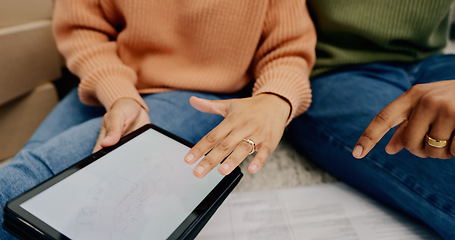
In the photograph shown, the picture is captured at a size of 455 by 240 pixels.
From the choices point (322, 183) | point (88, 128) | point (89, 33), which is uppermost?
point (89, 33)

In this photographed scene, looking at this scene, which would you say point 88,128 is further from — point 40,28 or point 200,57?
point 40,28

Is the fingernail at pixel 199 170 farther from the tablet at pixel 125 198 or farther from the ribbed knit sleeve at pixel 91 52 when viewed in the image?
the ribbed knit sleeve at pixel 91 52

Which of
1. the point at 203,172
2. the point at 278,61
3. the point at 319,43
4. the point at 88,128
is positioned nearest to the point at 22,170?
the point at 88,128

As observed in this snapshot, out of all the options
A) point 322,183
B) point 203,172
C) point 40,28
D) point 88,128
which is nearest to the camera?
point 203,172

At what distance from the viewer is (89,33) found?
582mm

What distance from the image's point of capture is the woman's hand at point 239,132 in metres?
0.36

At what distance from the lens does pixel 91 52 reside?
1.85 feet

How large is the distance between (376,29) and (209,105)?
42cm

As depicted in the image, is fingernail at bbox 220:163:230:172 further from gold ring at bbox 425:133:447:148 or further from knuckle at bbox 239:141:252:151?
gold ring at bbox 425:133:447:148

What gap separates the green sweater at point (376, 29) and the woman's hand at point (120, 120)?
1.37 feet

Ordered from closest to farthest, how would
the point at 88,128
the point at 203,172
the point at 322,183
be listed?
the point at 203,172 → the point at 88,128 → the point at 322,183

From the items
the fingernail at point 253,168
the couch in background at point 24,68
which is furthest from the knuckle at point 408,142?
the couch in background at point 24,68

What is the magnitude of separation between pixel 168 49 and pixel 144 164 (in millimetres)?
286

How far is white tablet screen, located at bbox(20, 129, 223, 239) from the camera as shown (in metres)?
0.31
